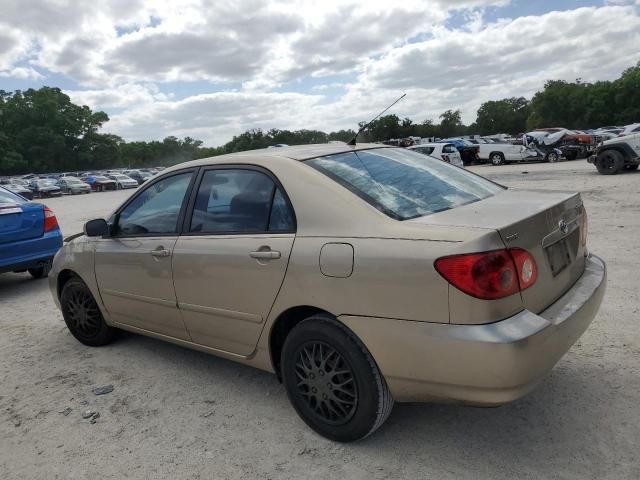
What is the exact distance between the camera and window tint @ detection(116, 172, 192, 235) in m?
3.54

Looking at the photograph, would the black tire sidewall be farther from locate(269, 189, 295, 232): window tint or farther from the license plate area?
the license plate area

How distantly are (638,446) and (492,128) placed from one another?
10865cm

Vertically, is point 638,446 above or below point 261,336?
below

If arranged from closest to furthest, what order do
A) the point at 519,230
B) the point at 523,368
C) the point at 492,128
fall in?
the point at 523,368 → the point at 519,230 → the point at 492,128

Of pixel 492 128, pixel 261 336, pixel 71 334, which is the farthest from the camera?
pixel 492 128

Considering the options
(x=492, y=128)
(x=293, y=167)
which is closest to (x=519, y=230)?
(x=293, y=167)

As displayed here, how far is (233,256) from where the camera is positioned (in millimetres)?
2979

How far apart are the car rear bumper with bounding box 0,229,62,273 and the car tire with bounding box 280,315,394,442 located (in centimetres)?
490

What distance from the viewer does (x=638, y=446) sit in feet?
8.07

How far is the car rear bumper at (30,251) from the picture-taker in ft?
20.5

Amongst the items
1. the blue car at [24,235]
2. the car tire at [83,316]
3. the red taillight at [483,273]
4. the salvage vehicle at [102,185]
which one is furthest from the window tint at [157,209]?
the salvage vehicle at [102,185]

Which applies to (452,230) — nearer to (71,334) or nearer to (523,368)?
(523,368)

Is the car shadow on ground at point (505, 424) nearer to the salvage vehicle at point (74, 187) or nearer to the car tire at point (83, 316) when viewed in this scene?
the car tire at point (83, 316)

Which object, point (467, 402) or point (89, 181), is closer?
point (467, 402)
